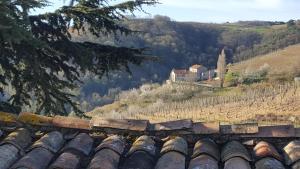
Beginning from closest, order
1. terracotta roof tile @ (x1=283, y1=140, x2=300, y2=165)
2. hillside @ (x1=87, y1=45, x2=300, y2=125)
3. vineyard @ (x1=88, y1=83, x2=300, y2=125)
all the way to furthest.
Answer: terracotta roof tile @ (x1=283, y1=140, x2=300, y2=165) → vineyard @ (x1=88, y1=83, x2=300, y2=125) → hillside @ (x1=87, y1=45, x2=300, y2=125)

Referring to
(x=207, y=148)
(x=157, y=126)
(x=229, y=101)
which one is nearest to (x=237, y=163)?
(x=207, y=148)

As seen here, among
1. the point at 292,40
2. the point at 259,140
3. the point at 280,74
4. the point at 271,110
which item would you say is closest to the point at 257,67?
the point at 280,74

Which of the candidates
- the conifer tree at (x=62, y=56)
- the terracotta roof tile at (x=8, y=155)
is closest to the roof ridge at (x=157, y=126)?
the terracotta roof tile at (x=8, y=155)

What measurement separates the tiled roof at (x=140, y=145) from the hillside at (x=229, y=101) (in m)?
21.4

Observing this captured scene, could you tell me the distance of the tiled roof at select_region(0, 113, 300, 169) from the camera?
10.2 ft

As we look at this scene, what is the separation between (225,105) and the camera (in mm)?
43656

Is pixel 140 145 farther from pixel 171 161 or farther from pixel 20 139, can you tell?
pixel 20 139

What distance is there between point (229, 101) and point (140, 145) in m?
42.6

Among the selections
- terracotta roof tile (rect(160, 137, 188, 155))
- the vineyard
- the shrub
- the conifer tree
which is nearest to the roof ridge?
terracotta roof tile (rect(160, 137, 188, 155))

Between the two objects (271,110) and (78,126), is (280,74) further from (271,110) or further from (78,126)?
(78,126)

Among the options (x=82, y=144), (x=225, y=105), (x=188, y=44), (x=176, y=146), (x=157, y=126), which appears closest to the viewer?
(x=176, y=146)

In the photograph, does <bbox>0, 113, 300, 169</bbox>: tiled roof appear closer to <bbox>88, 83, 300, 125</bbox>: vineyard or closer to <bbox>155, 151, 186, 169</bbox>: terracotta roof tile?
<bbox>155, 151, 186, 169</bbox>: terracotta roof tile

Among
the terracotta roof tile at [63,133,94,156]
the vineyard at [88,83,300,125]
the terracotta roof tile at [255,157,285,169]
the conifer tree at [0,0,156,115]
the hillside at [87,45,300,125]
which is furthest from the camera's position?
the hillside at [87,45,300,125]

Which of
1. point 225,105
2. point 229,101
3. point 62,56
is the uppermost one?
point 62,56
